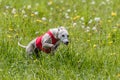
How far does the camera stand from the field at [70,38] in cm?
611

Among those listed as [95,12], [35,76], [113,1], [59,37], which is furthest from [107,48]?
[113,1]

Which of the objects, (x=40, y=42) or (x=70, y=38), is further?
(x=70, y=38)

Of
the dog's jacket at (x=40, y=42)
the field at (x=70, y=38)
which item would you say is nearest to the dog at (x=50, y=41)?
the dog's jacket at (x=40, y=42)

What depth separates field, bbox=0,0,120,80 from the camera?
20.0ft

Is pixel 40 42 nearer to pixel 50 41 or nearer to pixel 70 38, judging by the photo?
pixel 50 41

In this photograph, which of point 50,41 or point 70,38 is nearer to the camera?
point 50,41

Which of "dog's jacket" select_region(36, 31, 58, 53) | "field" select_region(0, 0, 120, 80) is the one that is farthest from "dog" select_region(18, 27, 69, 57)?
"field" select_region(0, 0, 120, 80)

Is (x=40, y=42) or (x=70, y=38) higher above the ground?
(x=40, y=42)

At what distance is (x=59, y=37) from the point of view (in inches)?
249

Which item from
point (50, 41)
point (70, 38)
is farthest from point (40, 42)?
point (70, 38)

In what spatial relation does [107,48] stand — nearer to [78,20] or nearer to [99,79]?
[99,79]

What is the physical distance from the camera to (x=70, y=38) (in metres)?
7.68

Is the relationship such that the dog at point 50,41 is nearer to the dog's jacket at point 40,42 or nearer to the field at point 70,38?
the dog's jacket at point 40,42

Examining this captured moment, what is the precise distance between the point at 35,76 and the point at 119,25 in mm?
3291
